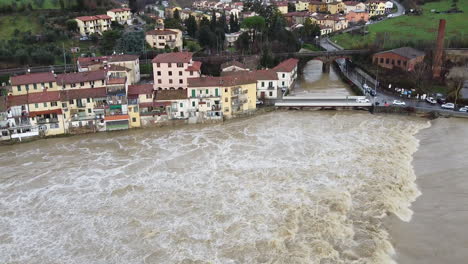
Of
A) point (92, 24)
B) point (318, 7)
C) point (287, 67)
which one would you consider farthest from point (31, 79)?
point (318, 7)

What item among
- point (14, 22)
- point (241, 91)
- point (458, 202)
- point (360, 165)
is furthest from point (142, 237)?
point (14, 22)

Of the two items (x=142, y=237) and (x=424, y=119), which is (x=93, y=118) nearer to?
(x=142, y=237)

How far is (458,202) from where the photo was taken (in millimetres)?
20703

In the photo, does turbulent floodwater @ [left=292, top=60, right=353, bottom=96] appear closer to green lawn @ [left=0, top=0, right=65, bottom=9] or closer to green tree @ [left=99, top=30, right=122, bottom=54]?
green tree @ [left=99, top=30, right=122, bottom=54]

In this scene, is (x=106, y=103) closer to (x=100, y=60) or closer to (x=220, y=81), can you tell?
(x=220, y=81)

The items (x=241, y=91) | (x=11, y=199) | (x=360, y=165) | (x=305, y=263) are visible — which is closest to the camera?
(x=305, y=263)

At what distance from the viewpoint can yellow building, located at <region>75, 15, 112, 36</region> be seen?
57.0 m

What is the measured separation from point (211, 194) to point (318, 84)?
2764 centimetres

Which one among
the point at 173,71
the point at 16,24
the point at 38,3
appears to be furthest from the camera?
the point at 38,3

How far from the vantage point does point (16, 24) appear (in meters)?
57.9

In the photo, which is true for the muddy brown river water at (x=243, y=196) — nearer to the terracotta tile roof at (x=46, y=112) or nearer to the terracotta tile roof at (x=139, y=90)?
the terracotta tile roof at (x=46, y=112)

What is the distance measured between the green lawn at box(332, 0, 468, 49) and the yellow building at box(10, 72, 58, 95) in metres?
40.4

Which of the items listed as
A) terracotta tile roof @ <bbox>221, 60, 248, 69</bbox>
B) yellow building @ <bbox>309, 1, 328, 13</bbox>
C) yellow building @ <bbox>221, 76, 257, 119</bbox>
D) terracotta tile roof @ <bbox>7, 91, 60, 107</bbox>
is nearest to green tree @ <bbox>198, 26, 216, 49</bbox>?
terracotta tile roof @ <bbox>221, 60, 248, 69</bbox>

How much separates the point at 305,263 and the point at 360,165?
989cm
